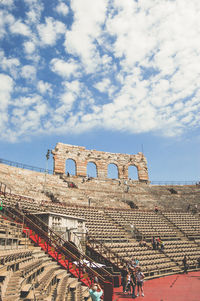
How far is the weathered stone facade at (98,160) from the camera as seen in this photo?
125 feet

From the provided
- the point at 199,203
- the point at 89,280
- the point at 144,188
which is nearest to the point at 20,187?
the point at 89,280

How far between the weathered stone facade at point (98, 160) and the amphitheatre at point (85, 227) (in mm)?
175

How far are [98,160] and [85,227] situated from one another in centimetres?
2406

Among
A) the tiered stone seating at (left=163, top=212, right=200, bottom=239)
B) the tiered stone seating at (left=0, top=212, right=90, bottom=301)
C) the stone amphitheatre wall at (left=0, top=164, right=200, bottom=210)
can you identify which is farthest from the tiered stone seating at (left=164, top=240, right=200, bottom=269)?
the tiered stone seating at (left=0, top=212, right=90, bottom=301)

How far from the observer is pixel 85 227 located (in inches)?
675

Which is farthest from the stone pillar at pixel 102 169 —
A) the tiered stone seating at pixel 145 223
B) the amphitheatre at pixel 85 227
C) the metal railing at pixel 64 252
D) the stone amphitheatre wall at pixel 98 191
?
the metal railing at pixel 64 252

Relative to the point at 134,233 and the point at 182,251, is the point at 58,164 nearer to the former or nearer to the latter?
the point at 134,233

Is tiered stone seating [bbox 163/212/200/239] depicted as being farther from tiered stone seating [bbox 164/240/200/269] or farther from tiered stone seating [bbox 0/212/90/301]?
tiered stone seating [bbox 0/212/90/301]

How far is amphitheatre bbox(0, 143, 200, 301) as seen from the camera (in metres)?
7.96

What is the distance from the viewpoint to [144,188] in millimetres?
39312

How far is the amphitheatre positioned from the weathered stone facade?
175mm

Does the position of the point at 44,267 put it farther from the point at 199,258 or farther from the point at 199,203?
the point at 199,203

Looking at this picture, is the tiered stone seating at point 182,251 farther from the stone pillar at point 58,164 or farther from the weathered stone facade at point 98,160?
the stone pillar at point 58,164

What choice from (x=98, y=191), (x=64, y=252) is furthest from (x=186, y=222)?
(x=64, y=252)
